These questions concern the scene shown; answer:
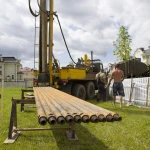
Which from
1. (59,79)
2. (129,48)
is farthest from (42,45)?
(129,48)

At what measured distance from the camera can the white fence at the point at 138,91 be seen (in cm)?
1051

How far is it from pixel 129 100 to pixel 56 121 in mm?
9148

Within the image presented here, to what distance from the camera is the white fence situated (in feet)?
34.5

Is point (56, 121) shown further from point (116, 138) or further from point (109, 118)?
point (116, 138)

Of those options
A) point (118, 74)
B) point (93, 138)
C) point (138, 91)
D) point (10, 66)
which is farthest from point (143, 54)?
point (93, 138)

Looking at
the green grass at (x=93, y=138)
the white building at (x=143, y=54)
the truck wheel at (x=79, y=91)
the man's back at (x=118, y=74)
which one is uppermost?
the white building at (x=143, y=54)

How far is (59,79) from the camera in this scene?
12703 mm

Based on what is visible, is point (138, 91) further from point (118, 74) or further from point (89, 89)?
point (89, 89)

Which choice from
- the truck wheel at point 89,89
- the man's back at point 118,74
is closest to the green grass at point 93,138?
the man's back at point 118,74

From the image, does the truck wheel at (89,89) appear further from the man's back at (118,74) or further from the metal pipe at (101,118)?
the metal pipe at (101,118)

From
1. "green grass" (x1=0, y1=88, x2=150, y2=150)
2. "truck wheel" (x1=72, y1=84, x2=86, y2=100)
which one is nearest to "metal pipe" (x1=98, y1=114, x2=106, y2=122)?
"green grass" (x1=0, y1=88, x2=150, y2=150)

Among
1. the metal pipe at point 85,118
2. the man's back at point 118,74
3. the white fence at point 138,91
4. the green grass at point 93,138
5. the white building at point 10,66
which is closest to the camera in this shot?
the metal pipe at point 85,118

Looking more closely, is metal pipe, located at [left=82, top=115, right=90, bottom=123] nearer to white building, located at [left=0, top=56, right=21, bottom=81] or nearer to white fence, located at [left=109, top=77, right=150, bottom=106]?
white fence, located at [left=109, top=77, right=150, bottom=106]

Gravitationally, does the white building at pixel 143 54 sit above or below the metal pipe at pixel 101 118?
above
